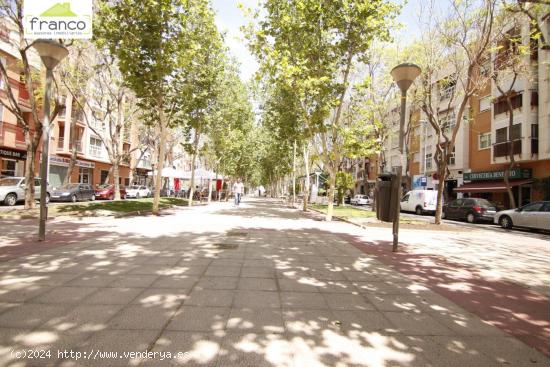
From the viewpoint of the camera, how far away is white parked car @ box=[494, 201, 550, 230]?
49.7 ft

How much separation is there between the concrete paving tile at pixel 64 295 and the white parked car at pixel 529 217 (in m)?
17.5

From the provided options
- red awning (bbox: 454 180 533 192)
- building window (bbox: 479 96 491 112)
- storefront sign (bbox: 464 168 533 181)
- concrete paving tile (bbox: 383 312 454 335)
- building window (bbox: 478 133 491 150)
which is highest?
building window (bbox: 479 96 491 112)

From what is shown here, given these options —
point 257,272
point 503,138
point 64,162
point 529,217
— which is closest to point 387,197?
point 257,272

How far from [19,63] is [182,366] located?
24866 millimetres

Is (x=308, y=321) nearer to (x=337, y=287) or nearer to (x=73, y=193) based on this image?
(x=337, y=287)

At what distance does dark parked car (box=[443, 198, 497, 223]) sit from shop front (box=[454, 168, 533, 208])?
3.11m

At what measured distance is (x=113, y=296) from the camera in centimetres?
409

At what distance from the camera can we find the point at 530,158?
Answer: 947 inches

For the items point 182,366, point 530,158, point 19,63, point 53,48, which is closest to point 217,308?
point 182,366

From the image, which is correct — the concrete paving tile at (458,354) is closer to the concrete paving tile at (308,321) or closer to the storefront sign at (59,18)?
the concrete paving tile at (308,321)

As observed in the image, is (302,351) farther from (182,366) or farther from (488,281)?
(488,281)

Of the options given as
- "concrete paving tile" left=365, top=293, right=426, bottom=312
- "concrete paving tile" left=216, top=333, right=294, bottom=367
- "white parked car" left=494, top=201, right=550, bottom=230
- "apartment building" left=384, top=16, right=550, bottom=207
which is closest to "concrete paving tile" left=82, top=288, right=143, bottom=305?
"concrete paving tile" left=216, top=333, right=294, bottom=367

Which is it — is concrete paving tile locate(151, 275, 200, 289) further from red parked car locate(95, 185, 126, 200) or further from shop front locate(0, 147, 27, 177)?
shop front locate(0, 147, 27, 177)

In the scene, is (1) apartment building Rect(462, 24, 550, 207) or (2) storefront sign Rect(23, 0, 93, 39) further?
(1) apartment building Rect(462, 24, 550, 207)
